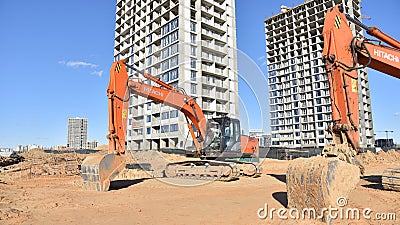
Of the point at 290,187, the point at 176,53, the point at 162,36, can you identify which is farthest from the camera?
the point at 162,36

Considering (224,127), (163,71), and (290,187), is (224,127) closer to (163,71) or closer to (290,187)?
(290,187)

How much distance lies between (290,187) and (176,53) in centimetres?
4296

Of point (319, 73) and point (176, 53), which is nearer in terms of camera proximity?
point (176, 53)

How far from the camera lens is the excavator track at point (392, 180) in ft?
29.7

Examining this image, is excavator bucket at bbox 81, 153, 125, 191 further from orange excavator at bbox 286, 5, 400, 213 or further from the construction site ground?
orange excavator at bbox 286, 5, 400, 213

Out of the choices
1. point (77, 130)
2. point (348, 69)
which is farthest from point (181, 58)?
point (77, 130)

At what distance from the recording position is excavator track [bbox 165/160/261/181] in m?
13.2

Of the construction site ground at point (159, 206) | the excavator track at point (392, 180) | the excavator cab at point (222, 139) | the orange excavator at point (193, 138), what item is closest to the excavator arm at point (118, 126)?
the orange excavator at point (193, 138)

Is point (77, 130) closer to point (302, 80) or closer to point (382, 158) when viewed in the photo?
point (302, 80)

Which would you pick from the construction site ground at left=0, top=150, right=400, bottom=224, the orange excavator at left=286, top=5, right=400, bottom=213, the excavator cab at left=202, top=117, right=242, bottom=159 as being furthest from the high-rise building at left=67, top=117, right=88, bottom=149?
the orange excavator at left=286, top=5, right=400, bottom=213

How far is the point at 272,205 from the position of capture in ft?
24.8

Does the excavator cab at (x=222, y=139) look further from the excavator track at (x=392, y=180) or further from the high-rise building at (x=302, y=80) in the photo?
the high-rise building at (x=302, y=80)

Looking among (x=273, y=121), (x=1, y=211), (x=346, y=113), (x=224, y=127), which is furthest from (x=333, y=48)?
(x=273, y=121)

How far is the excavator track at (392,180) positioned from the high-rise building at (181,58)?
32.9 m
